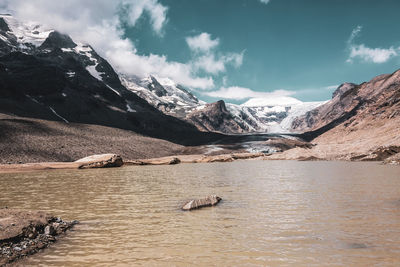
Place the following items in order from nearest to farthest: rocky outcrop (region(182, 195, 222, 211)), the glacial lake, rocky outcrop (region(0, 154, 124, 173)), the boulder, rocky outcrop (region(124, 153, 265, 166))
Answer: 1. the glacial lake
2. rocky outcrop (region(182, 195, 222, 211))
3. rocky outcrop (region(0, 154, 124, 173))
4. the boulder
5. rocky outcrop (region(124, 153, 265, 166))

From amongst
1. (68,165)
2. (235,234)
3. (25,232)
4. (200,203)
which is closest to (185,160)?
(68,165)

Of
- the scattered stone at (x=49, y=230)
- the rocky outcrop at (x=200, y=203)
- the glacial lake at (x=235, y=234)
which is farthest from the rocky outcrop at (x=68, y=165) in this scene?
the scattered stone at (x=49, y=230)

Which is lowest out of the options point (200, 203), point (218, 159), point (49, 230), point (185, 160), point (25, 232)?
point (200, 203)

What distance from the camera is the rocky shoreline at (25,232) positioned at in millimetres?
11452

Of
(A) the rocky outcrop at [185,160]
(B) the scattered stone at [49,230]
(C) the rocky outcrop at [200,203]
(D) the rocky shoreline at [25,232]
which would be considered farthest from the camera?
(A) the rocky outcrop at [185,160]

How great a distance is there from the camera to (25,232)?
1309 cm

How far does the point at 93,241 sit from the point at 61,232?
2374 millimetres

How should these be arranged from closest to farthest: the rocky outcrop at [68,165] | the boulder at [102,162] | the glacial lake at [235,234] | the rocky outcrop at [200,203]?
the glacial lake at [235,234] < the rocky outcrop at [200,203] < the rocky outcrop at [68,165] < the boulder at [102,162]

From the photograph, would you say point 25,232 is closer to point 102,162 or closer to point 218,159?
point 102,162

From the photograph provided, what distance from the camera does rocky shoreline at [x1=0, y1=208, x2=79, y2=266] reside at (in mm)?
11452

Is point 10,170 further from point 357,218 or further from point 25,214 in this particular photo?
point 357,218

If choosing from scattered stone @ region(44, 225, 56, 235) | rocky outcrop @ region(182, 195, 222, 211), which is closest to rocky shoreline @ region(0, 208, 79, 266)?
scattered stone @ region(44, 225, 56, 235)

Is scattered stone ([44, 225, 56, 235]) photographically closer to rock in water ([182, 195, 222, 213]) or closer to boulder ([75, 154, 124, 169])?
rock in water ([182, 195, 222, 213])

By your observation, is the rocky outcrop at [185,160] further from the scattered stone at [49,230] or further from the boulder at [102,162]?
the scattered stone at [49,230]
